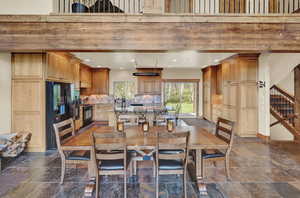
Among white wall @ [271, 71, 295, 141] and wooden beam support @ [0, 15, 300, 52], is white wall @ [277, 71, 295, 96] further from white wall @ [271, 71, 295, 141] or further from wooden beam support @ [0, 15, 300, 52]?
wooden beam support @ [0, 15, 300, 52]

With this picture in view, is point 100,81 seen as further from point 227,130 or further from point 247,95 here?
point 227,130

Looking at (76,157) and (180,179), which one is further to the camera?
(180,179)

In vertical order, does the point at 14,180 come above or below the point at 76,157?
below

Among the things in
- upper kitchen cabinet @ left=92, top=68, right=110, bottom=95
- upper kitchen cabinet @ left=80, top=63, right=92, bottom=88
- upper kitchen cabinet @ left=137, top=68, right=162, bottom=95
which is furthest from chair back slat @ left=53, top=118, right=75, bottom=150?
upper kitchen cabinet @ left=137, top=68, right=162, bottom=95

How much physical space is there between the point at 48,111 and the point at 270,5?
664cm

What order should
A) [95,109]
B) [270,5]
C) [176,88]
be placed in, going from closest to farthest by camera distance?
[270,5]
[95,109]
[176,88]

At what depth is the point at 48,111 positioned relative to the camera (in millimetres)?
4191

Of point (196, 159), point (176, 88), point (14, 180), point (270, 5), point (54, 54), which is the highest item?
point (270, 5)

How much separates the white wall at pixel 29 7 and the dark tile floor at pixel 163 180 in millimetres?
3122

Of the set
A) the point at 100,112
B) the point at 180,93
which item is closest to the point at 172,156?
the point at 100,112

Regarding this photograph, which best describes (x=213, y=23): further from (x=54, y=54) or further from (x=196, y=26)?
(x=54, y=54)

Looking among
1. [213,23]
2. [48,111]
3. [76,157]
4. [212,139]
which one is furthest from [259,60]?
[48,111]

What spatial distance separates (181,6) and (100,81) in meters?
4.70

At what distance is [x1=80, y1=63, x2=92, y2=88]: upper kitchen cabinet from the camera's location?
7024 mm
